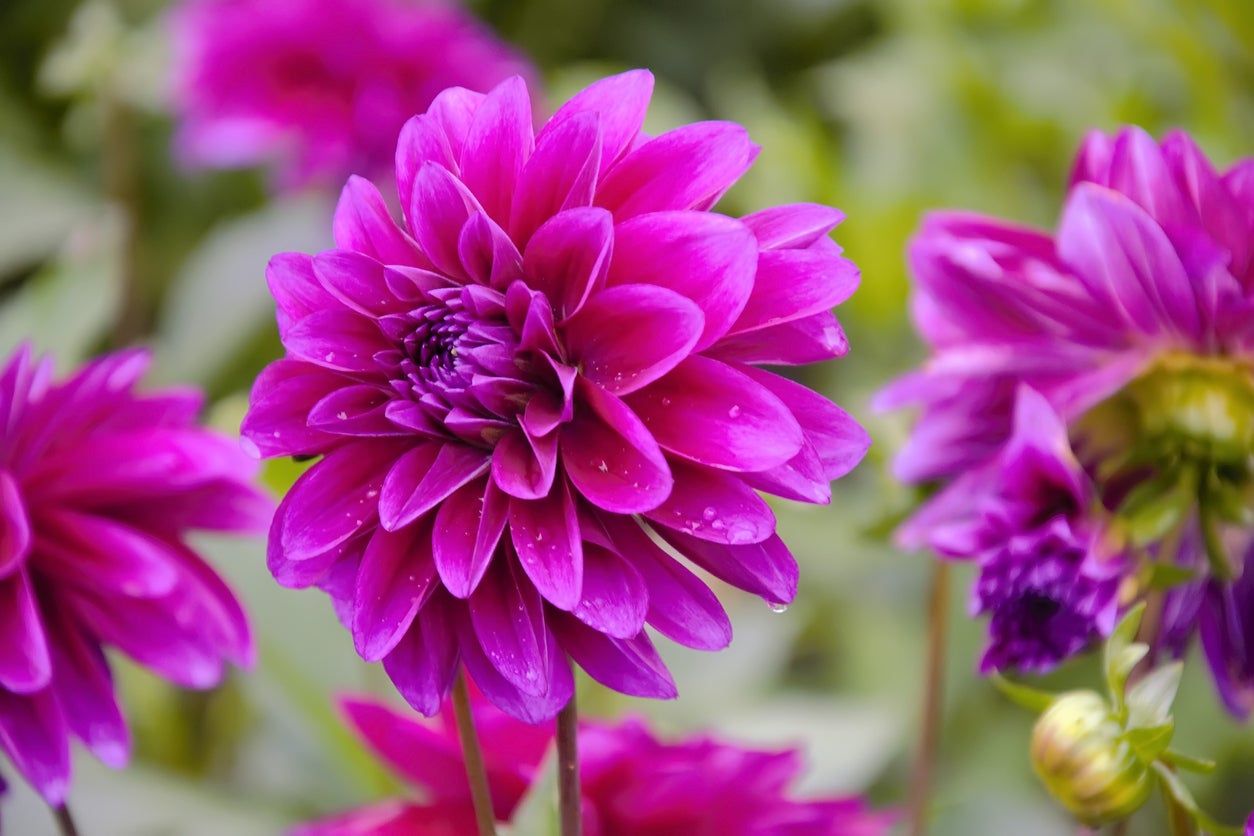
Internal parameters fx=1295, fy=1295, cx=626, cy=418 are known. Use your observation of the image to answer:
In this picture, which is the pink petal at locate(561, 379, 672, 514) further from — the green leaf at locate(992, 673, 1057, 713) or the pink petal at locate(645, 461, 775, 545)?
the green leaf at locate(992, 673, 1057, 713)

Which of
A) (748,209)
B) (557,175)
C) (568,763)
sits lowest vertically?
(748,209)

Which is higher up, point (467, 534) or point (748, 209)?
point (467, 534)

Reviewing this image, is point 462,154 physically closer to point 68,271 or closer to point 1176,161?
point 1176,161

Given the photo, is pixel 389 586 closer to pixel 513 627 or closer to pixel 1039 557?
pixel 513 627

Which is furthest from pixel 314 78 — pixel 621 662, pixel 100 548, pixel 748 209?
pixel 621 662

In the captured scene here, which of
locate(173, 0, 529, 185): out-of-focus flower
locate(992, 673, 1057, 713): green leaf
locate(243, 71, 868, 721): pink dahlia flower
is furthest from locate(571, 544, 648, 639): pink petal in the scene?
locate(173, 0, 529, 185): out-of-focus flower

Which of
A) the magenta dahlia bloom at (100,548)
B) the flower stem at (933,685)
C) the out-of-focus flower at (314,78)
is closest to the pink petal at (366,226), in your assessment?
the magenta dahlia bloom at (100,548)

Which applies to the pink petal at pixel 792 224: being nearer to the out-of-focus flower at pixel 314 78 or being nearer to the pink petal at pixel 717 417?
the pink petal at pixel 717 417
